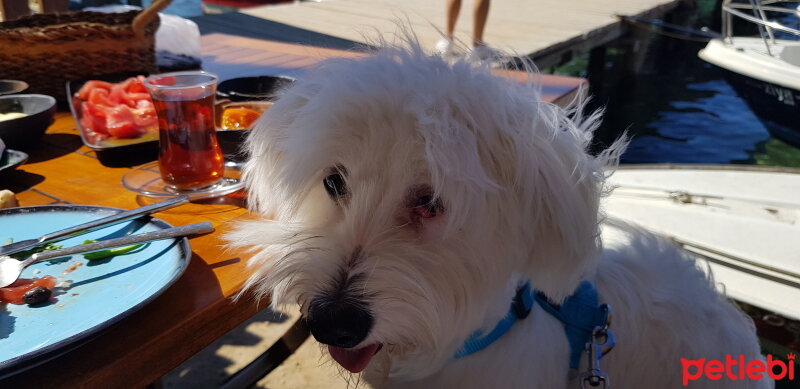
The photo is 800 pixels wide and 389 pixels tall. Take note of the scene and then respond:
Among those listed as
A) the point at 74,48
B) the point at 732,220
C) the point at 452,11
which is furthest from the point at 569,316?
the point at 452,11

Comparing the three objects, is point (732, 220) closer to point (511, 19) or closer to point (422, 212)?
point (422, 212)

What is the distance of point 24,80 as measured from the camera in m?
2.15

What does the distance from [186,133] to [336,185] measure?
0.54 m

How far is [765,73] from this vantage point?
23.5ft

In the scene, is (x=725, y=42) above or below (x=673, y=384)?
above

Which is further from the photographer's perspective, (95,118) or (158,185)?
(95,118)

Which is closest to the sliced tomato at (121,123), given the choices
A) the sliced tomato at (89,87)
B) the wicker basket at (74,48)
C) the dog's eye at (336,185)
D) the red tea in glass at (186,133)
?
the sliced tomato at (89,87)

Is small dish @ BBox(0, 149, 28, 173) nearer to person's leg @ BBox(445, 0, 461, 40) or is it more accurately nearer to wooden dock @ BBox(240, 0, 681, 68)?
wooden dock @ BBox(240, 0, 681, 68)

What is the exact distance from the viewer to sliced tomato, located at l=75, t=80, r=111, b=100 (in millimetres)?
1938

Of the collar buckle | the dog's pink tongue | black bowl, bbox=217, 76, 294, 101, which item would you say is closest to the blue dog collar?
the collar buckle

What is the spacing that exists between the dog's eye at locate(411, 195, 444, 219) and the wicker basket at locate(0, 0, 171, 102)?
1.36 m

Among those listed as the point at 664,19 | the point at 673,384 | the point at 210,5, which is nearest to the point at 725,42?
the point at 664,19

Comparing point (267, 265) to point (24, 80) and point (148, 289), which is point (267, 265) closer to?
point (148, 289)

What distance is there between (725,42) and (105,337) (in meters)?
9.12
